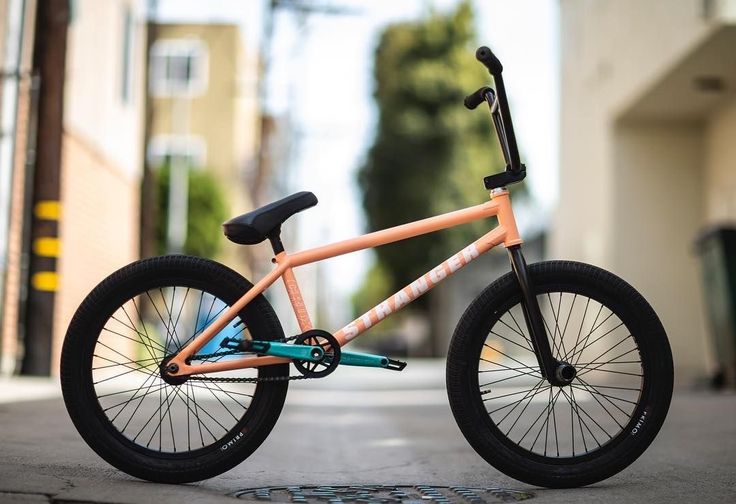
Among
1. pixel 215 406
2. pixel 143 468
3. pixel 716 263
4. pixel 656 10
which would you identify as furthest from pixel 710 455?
pixel 656 10

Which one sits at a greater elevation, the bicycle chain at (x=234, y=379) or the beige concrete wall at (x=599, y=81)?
the beige concrete wall at (x=599, y=81)

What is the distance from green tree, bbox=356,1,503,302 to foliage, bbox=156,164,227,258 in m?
5.54

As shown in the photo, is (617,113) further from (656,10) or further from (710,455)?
(710,455)

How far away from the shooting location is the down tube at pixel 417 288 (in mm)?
4043

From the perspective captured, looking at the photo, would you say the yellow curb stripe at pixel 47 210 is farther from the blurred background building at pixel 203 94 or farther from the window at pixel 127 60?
the blurred background building at pixel 203 94

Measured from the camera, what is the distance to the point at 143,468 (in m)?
3.84

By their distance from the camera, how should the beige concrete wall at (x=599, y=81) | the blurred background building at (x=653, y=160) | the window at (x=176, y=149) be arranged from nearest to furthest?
the beige concrete wall at (x=599, y=81) → the blurred background building at (x=653, y=160) → the window at (x=176, y=149)

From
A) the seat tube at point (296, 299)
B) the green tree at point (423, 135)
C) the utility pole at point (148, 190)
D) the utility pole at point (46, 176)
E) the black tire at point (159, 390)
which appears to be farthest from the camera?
the green tree at point (423, 135)

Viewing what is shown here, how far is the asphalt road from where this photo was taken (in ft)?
12.2

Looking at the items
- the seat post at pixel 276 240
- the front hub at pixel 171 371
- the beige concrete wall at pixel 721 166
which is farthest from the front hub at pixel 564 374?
the beige concrete wall at pixel 721 166

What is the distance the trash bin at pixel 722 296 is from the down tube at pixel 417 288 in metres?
7.24

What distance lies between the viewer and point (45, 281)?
10.2 m

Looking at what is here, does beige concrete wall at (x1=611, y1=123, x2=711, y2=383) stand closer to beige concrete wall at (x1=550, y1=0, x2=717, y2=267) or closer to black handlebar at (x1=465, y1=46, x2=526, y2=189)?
beige concrete wall at (x1=550, y1=0, x2=717, y2=267)

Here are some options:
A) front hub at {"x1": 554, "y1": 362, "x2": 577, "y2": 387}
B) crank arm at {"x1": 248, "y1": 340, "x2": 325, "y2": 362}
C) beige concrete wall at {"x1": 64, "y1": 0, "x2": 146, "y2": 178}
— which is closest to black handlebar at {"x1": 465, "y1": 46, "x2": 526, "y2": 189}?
front hub at {"x1": 554, "y1": 362, "x2": 577, "y2": 387}
